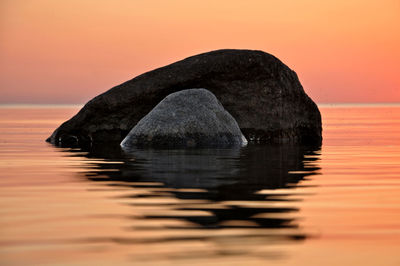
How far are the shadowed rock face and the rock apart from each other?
2.15m

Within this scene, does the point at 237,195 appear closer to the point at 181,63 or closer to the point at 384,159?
the point at 384,159

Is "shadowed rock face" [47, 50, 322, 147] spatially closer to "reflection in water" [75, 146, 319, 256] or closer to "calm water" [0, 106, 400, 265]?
"reflection in water" [75, 146, 319, 256]

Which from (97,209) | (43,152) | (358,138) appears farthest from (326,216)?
(358,138)

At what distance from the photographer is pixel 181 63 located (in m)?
20.5

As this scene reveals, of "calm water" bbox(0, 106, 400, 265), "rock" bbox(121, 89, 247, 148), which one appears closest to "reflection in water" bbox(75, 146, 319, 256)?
"calm water" bbox(0, 106, 400, 265)

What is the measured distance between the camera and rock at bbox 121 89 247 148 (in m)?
16.9

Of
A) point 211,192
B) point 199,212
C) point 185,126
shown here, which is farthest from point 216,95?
point 199,212

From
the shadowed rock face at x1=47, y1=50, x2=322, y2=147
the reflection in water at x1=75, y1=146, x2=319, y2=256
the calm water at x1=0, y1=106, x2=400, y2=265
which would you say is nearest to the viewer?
the calm water at x1=0, y1=106, x2=400, y2=265

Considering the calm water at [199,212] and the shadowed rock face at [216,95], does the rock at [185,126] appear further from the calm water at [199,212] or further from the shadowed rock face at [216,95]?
the calm water at [199,212]

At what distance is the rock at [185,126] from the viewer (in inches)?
664

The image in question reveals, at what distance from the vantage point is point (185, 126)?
667 inches

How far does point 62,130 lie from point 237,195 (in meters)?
12.9

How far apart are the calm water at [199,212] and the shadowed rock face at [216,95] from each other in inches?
275

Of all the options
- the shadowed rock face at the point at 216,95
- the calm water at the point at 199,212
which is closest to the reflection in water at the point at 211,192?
the calm water at the point at 199,212
